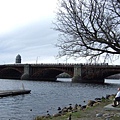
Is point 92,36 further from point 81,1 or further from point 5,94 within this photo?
point 5,94

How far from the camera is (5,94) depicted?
46188mm

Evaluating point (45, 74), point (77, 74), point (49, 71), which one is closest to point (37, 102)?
point (77, 74)

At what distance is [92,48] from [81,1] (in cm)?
415

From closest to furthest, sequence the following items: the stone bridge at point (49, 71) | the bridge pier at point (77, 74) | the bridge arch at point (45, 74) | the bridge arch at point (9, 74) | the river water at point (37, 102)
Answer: the river water at point (37, 102) → the stone bridge at point (49, 71) → the bridge pier at point (77, 74) → the bridge arch at point (45, 74) → the bridge arch at point (9, 74)

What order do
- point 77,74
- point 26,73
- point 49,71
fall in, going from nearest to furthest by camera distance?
1. point 77,74
2. point 26,73
3. point 49,71

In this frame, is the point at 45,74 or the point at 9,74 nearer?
the point at 45,74

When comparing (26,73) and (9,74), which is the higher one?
(26,73)

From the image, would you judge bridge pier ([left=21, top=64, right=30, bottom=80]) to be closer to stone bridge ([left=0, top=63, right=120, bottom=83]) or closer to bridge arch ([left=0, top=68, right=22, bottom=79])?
stone bridge ([left=0, top=63, right=120, bottom=83])

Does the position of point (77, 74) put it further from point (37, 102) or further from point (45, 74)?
point (37, 102)

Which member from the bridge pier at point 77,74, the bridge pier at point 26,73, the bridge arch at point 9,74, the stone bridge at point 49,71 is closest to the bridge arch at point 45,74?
the stone bridge at point 49,71

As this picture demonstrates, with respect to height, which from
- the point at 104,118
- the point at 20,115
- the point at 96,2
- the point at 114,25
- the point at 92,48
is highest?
the point at 96,2

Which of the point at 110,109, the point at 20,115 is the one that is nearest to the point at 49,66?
the point at 20,115

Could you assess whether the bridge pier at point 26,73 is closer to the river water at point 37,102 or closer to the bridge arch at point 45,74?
the bridge arch at point 45,74

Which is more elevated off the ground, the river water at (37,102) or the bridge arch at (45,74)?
the bridge arch at (45,74)
